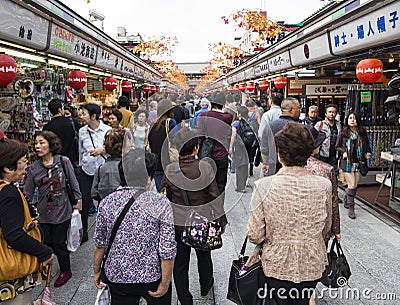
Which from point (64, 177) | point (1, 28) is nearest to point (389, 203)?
Answer: point (64, 177)

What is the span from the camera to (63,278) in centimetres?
375

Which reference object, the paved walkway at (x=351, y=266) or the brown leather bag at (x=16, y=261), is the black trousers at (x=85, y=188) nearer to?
the paved walkway at (x=351, y=266)

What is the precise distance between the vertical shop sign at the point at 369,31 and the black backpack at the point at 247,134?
1.96m

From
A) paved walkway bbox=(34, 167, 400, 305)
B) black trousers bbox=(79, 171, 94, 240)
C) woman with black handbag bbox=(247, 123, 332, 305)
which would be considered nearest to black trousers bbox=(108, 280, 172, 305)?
woman with black handbag bbox=(247, 123, 332, 305)

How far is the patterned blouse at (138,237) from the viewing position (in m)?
2.08

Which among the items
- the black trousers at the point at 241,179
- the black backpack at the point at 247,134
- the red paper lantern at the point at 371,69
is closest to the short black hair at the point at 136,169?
the black trousers at the point at 241,179

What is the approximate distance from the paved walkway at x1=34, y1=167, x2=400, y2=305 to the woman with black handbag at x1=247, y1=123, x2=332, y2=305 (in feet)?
4.21

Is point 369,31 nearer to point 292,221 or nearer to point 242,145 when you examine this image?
point 242,145

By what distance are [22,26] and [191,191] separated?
3055 mm

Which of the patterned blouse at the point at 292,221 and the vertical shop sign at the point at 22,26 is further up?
the vertical shop sign at the point at 22,26

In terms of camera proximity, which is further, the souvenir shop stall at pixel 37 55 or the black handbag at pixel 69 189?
the souvenir shop stall at pixel 37 55

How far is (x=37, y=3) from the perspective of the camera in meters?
4.67

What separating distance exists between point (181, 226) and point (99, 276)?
0.75 m

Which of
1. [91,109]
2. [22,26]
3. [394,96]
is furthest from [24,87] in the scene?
[394,96]
